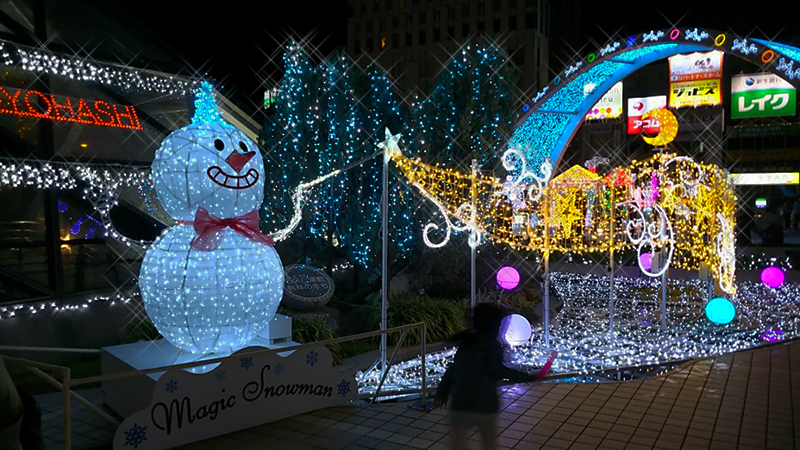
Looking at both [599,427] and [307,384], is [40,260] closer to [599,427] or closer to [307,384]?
[307,384]

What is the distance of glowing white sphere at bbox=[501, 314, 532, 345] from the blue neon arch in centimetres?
543

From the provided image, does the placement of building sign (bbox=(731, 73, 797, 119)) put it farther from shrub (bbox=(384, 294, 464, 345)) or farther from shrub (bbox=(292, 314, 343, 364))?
shrub (bbox=(292, 314, 343, 364))

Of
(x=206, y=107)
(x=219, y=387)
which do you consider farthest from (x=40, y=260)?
(x=219, y=387)

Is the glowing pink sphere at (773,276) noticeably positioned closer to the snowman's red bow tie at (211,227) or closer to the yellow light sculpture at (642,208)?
the yellow light sculpture at (642,208)

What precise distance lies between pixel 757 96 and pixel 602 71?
79.2 feet

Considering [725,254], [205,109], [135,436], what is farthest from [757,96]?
[135,436]

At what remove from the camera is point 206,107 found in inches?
269

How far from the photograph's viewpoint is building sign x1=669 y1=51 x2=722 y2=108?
119 ft

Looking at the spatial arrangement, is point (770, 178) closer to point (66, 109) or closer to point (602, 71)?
point (602, 71)

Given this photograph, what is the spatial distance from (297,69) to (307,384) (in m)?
8.04

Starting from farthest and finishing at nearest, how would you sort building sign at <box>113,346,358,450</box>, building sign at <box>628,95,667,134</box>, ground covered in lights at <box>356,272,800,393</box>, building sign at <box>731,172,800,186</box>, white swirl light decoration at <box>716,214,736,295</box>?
1. building sign at <box>731,172,800,186</box>
2. building sign at <box>628,95,667,134</box>
3. white swirl light decoration at <box>716,214,736,295</box>
4. ground covered in lights at <box>356,272,800,393</box>
5. building sign at <box>113,346,358,450</box>

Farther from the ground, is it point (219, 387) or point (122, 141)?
point (122, 141)

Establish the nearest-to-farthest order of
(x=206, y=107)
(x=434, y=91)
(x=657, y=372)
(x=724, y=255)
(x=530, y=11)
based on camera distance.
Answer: (x=206, y=107) → (x=657, y=372) → (x=724, y=255) → (x=434, y=91) → (x=530, y=11)

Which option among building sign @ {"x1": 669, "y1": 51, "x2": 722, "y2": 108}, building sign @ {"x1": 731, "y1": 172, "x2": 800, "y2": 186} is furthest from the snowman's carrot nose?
building sign @ {"x1": 731, "y1": 172, "x2": 800, "y2": 186}
